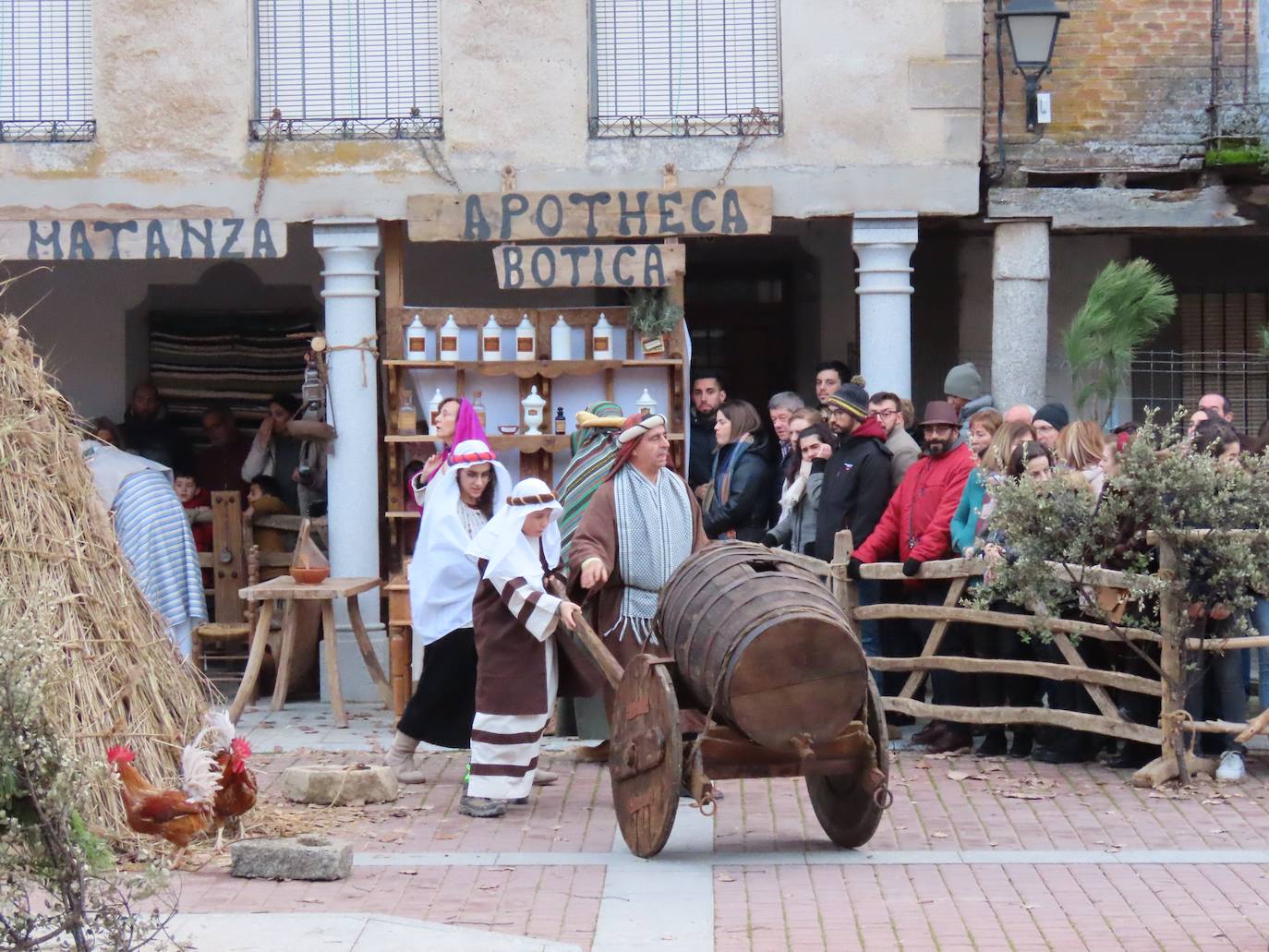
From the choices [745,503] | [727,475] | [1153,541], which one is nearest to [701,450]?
[727,475]

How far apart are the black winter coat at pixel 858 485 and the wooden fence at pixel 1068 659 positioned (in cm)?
31

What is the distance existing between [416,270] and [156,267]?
205 cm

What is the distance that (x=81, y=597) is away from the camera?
7676mm

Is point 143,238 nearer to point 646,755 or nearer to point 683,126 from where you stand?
point 683,126

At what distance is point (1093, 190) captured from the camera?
1136cm

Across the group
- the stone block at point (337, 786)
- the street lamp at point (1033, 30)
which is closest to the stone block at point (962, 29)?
the street lamp at point (1033, 30)

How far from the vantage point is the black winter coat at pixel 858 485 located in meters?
9.99

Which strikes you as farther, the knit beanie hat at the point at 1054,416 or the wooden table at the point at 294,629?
the wooden table at the point at 294,629

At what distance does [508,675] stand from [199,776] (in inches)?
62.0

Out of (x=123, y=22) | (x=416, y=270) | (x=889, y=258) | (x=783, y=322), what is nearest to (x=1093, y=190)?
(x=889, y=258)

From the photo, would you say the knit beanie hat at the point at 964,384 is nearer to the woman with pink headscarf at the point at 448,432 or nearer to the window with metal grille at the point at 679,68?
the window with metal grille at the point at 679,68

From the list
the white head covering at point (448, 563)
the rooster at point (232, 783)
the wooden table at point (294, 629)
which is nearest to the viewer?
the rooster at point (232, 783)

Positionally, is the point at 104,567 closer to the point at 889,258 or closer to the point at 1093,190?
the point at 889,258

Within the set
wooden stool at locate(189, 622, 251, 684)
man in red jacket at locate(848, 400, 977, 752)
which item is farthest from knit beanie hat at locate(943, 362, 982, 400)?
wooden stool at locate(189, 622, 251, 684)
